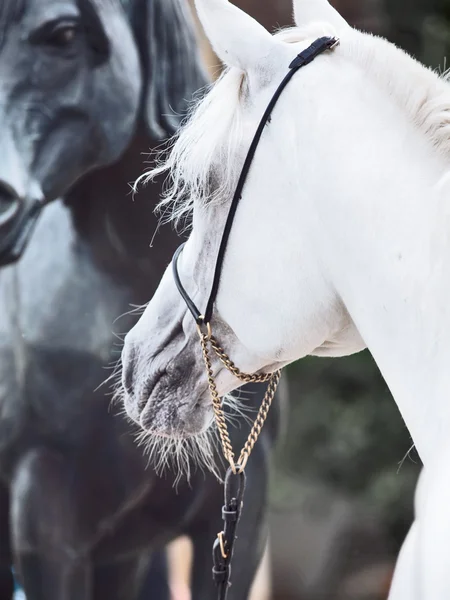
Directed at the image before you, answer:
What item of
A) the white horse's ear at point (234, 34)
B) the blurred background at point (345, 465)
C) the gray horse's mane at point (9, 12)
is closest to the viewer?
the white horse's ear at point (234, 34)

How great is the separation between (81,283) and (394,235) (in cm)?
80

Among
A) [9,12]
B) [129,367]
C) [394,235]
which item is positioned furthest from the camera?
[9,12]

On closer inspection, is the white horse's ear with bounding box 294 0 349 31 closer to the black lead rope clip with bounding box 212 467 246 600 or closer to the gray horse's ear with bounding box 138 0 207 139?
the gray horse's ear with bounding box 138 0 207 139

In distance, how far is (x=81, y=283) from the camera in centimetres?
145

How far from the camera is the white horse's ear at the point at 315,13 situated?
966mm

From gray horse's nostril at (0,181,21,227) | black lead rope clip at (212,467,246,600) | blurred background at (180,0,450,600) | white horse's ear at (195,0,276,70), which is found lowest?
blurred background at (180,0,450,600)

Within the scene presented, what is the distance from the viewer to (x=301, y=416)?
191 cm

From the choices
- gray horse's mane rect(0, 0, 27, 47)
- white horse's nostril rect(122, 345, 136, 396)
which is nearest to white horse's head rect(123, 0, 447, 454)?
white horse's nostril rect(122, 345, 136, 396)

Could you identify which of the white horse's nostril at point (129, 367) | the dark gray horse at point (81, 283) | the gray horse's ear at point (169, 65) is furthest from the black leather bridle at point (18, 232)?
the white horse's nostril at point (129, 367)

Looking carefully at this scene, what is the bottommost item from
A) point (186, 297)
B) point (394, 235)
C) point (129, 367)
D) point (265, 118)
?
point (129, 367)

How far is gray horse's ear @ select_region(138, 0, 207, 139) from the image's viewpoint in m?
1.44

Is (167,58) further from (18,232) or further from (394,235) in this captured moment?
(394,235)

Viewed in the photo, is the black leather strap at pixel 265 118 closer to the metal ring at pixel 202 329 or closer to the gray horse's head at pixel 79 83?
the metal ring at pixel 202 329

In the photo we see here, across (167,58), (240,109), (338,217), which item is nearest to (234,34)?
(240,109)
